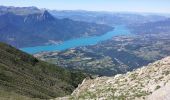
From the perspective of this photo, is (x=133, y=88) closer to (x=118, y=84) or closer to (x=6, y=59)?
(x=118, y=84)

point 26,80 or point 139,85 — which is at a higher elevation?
point 139,85

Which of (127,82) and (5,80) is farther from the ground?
(127,82)

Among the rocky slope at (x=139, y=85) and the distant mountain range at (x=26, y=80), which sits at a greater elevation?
the rocky slope at (x=139, y=85)

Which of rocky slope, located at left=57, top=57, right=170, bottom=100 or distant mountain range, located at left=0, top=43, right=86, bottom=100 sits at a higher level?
rocky slope, located at left=57, top=57, right=170, bottom=100

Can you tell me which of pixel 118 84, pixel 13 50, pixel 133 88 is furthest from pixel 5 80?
pixel 13 50

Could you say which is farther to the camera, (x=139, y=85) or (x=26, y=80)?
(x=26, y=80)

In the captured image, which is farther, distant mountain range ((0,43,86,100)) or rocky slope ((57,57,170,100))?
distant mountain range ((0,43,86,100))

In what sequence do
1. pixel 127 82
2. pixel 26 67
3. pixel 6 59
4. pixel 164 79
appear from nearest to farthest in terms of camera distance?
pixel 164 79 < pixel 127 82 < pixel 6 59 < pixel 26 67

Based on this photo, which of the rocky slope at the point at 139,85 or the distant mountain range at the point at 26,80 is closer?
the rocky slope at the point at 139,85
